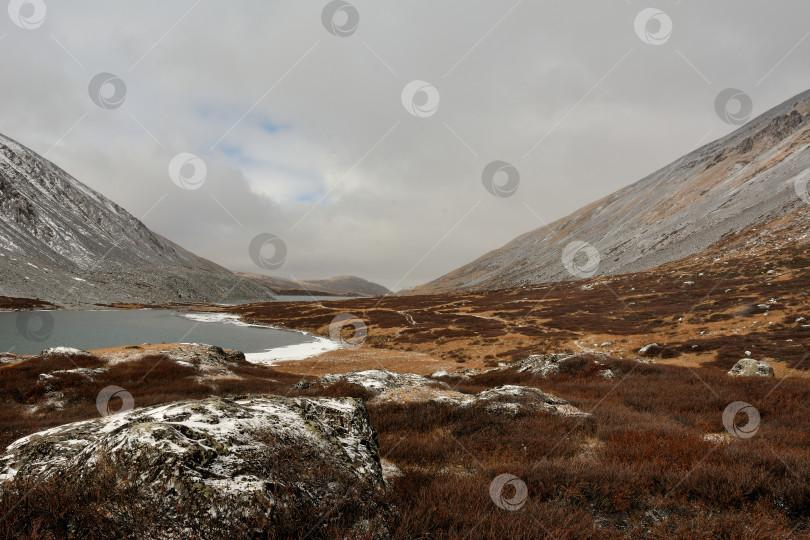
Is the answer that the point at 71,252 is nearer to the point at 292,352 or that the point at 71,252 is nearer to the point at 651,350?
the point at 292,352

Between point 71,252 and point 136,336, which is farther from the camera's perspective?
point 71,252

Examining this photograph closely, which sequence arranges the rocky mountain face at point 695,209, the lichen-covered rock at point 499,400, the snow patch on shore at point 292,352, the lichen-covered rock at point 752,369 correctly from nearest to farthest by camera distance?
the lichen-covered rock at point 499,400
the lichen-covered rock at point 752,369
the snow patch on shore at point 292,352
the rocky mountain face at point 695,209

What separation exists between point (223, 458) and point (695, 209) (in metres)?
147

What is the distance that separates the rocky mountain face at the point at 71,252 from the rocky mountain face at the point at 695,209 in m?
142

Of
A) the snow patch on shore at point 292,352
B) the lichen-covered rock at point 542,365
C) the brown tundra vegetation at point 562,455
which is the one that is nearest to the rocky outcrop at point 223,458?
the brown tundra vegetation at point 562,455

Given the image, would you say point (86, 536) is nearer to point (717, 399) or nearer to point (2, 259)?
point (717, 399)

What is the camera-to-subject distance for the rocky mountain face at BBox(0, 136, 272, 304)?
352 feet

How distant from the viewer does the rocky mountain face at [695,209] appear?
8838 centimetres

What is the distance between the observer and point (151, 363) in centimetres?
2303

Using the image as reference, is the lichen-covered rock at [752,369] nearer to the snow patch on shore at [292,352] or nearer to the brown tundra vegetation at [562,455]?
the brown tundra vegetation at [562,455]

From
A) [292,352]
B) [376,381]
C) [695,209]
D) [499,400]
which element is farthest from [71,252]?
[695,209]

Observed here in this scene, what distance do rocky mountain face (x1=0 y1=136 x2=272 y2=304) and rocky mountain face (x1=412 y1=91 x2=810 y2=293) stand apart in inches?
5575

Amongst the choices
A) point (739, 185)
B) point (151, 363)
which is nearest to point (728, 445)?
point (151, 363)

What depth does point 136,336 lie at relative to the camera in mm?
56625
